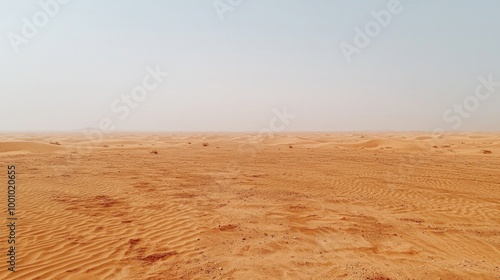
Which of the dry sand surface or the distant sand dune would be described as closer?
the dry sand surface

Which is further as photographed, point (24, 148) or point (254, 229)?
point (24, 148)

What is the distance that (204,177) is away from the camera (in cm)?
1438

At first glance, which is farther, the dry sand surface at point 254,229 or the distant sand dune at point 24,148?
the distant sand dune at point 24,148

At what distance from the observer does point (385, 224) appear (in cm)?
744

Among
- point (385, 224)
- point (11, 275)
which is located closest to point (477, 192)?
point (385, 224)

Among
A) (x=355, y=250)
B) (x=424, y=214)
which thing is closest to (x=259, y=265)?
(x=355, y=250)

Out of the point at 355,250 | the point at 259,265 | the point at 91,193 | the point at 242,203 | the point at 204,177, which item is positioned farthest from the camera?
the point at 204,177

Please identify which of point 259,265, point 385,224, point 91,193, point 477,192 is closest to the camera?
point 259,265

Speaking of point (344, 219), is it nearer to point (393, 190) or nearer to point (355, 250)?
point (355, 250)

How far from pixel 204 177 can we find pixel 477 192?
10880 millimetres

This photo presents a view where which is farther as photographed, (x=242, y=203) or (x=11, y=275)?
(x=242, y=203)

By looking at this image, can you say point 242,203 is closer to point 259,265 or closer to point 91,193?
point 259,265

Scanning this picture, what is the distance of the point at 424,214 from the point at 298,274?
211 inches

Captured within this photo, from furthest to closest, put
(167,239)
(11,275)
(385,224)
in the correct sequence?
(385,224) < (167,239) < (11,275)
